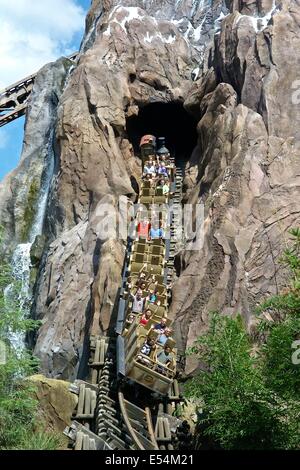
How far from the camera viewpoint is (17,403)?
35.9ft

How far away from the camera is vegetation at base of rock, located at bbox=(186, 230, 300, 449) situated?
8.96 metres

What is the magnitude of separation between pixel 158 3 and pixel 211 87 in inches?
343

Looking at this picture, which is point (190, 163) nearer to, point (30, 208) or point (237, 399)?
point (30, 208)

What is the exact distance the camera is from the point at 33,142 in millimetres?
30297

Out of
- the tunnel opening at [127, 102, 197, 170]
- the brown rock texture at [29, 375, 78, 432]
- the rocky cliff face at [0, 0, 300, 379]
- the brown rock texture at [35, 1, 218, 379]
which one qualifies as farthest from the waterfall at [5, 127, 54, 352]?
the brown rock texture at [29, 375, 78, 432]

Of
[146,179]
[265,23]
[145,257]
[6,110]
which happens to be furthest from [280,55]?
[6,110]

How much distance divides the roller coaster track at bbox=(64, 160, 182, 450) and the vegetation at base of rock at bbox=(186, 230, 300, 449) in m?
1.18

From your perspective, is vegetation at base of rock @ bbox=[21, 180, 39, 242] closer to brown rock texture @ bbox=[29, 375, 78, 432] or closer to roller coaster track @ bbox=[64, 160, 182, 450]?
roller coaster track @ bbox=[64, 160, 182, 450]

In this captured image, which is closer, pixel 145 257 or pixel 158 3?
pixel 145 257

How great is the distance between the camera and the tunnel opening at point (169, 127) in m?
27.5

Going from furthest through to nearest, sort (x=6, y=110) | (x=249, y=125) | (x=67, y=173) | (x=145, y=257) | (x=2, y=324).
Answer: (x=6, y=110) → (x=67, y=173) → (x=249, y=125) → (x=145, y=257) → (x=2, y=324)

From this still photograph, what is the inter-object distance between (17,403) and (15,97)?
2789 centimetres

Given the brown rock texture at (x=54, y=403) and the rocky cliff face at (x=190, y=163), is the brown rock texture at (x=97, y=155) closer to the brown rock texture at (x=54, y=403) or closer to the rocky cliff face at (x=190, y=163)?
the rocky cliff face at (x=190, y=163)
